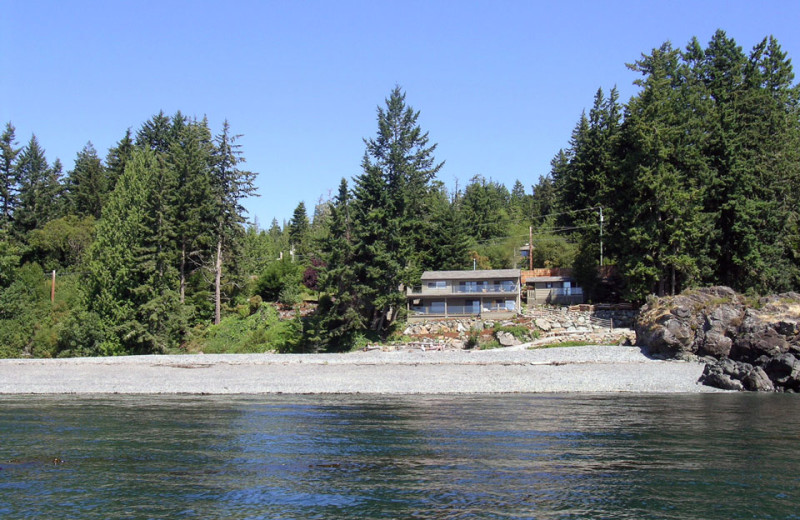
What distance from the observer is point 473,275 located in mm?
59562

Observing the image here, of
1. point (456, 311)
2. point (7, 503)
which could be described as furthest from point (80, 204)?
point (7, 503)

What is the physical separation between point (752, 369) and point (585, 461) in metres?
20.6

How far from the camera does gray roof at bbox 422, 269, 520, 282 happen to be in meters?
58.9

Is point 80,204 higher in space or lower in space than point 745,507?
higher

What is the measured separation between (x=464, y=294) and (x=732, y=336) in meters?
25.2

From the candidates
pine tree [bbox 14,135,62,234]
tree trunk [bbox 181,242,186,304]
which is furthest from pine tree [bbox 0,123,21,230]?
tree trunk [bbox 181,242,186,304]

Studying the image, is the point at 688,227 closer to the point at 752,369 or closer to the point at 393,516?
the point at 752,369

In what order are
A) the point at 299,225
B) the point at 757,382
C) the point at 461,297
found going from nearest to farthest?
the point at 757,382
the point at 461,297
the point at 299,225

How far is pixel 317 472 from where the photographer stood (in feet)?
49.8

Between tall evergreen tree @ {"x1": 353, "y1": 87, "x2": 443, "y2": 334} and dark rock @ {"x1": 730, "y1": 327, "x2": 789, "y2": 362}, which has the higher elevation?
tall evergreen tree @ {"x1": 353, "y1": 87, "x2": 443, "y2": 334}

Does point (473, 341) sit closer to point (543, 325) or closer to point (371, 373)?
point (543, 325)

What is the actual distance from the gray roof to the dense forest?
18.2 ft

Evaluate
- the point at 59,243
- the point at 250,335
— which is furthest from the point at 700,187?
the point at 59,243

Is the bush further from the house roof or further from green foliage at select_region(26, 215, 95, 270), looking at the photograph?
green foliage at select_region(26, 215, 95, 270)
